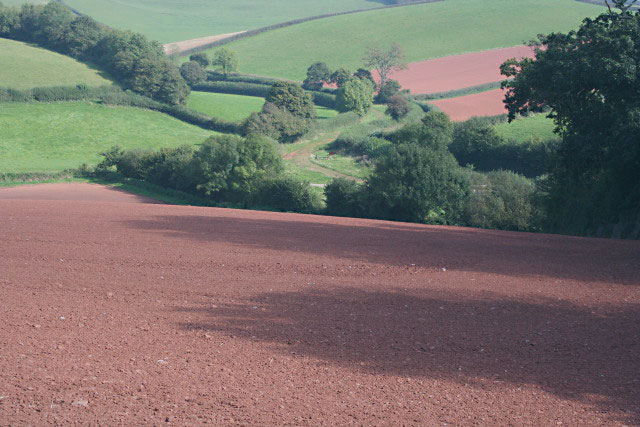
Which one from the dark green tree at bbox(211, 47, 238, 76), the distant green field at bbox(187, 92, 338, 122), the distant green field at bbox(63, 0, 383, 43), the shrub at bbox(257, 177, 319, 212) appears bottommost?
the shrub at bbox(257, 177, 319, 212)

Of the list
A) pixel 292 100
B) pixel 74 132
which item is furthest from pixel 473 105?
pixel 74 132

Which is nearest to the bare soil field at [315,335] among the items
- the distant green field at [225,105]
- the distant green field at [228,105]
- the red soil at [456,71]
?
the distant green field at [225,105]

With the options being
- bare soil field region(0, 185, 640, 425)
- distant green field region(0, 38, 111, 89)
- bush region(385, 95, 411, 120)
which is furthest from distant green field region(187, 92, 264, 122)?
bare soil field region(0, 185, 640, 425)

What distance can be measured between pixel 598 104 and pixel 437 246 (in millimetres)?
10285

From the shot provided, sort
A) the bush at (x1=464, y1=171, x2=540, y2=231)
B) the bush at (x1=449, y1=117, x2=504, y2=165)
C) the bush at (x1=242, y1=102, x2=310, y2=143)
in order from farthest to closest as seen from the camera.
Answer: the bush at (x1=242, y1=102, x2=310, y2=143) → the bush at (x1=449, y1=117, x2=504, y2=165) → the bush at (x1=464, y1=171, x2=540, y2=231)

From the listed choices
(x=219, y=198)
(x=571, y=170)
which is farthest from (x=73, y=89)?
(x=571, y=170)

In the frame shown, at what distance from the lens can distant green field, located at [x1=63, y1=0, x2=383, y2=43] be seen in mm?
152750

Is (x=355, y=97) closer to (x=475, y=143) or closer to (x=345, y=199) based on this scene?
(x=475, y=143)

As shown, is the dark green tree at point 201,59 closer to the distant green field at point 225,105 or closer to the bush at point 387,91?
the distant green field at point 225,105

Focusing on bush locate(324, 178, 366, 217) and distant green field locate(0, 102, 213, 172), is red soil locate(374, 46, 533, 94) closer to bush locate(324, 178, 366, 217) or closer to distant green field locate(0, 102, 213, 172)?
distant green field locate(0, 102, 213, 172)

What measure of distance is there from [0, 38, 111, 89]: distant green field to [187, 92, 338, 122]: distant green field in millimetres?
14476

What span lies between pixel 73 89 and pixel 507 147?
60.9 m

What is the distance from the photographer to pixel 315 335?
1024cm

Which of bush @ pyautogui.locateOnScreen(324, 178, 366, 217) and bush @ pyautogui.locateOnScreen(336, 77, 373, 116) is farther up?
bush @ pyautogui.locateOnScreen(336, 77, 373, 116)
